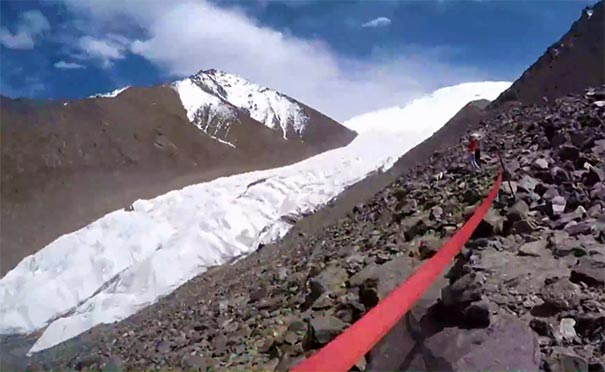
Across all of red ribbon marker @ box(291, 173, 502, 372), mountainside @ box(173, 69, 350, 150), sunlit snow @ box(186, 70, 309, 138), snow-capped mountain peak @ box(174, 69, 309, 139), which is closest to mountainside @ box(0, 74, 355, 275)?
mountainside @ box(173, 69, 350, 150)

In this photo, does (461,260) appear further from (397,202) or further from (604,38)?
(604,38)

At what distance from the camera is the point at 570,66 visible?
13680mm

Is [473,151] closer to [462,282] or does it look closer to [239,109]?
[462,282]

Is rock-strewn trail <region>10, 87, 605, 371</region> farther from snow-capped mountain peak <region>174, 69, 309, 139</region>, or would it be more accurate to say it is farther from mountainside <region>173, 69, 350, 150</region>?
snow-capped mountain peak <region>174, 69, 309, 139</region>

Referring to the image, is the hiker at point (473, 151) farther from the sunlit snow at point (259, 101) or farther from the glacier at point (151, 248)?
the sunlit snow at point (259, 101)

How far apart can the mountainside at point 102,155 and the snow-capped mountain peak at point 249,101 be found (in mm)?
3309

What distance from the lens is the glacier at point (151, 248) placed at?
64.3 ft

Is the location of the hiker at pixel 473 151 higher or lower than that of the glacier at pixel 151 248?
higher

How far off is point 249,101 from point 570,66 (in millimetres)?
48709

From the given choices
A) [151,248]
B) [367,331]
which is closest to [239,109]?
[151,248]

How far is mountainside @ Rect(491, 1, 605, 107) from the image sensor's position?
42.3 ft

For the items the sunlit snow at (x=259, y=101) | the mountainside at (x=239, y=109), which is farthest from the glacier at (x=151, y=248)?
the sunlit snow at (x=259, y=101)

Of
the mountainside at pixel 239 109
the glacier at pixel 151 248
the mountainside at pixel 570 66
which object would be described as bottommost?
the glacier at pixel 151 248

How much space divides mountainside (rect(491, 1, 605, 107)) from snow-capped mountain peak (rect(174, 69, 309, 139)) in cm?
3989
